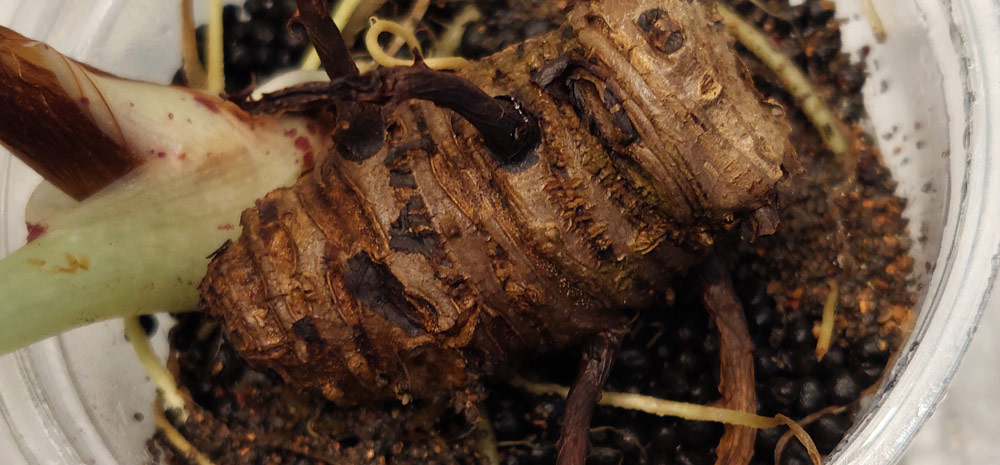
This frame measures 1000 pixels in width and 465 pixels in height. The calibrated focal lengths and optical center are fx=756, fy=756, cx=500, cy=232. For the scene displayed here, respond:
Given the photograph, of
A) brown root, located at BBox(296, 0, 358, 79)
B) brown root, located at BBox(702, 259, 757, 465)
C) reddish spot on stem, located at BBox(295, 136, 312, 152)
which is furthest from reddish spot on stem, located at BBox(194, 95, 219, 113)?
brown root, located at BBox(702, 259, 757, 465)

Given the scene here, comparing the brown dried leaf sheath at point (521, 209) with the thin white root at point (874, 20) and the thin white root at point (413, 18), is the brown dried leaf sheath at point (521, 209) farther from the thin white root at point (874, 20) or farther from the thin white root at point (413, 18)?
the thin white root at point (874, 20)

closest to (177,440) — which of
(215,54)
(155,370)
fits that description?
(155,370)

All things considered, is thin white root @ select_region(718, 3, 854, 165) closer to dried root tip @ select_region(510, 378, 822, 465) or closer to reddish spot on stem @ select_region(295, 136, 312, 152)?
dried root tip @ select_region(510, 378, 822, 465)

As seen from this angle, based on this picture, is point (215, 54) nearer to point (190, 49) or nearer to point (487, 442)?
point (190, 49)

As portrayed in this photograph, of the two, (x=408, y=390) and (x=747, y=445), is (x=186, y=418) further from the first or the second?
(x=747, y=445)

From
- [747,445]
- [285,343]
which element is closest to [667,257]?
[747,445]

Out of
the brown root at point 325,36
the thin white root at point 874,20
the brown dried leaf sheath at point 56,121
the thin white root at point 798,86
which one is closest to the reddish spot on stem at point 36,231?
the brown dried leaf sheath at point 56,121
